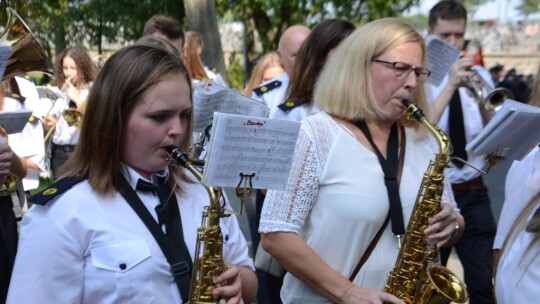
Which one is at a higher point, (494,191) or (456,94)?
(456,94)

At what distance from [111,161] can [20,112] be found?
1.16m

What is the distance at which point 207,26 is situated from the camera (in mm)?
12430

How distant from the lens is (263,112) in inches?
147

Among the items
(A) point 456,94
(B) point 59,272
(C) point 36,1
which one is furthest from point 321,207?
(C) point 36,1

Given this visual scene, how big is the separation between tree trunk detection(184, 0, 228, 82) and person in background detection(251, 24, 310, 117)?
6.15 metres

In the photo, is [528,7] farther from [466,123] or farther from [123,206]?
[123,206]

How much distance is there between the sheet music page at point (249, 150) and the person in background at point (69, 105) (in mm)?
5499

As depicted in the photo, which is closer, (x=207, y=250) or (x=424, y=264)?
(x=207, y=250)

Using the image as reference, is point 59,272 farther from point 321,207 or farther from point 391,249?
point 391,249

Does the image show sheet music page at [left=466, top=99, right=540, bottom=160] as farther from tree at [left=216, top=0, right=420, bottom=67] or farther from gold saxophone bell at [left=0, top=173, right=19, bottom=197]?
tree at [left=216, top=0, right=420, bottom=67]

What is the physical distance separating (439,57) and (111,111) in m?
2.85

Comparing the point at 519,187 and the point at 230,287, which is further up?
the point at 519,187

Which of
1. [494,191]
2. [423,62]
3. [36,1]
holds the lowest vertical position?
[494,191]

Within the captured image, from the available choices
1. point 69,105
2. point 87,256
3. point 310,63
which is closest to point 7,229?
point 87,256
